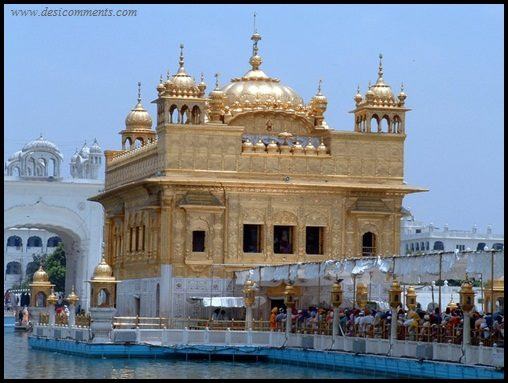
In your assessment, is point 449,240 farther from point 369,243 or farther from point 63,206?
point 369,243

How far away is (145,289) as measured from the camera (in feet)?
130

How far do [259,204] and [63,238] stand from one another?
33.1 metres

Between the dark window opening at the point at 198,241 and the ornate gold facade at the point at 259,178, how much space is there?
1.4 inches

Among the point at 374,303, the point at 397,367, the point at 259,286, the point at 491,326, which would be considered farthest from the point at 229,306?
the point at 491,326

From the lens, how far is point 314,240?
1560 inches

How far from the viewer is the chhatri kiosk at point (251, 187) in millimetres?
38219

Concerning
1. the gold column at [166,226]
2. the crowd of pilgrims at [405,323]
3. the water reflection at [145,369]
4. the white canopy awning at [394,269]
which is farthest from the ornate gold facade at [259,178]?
the water reflection at [145,369]

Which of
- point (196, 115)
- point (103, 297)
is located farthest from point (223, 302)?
point (196, 115)

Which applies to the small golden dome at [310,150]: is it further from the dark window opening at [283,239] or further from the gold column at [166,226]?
the gold column at [166,226]

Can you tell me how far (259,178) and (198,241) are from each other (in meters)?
2.25

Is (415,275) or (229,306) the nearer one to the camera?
(415,275)

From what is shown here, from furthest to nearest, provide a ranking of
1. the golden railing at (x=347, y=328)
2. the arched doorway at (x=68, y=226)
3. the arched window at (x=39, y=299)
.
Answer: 1. the arched doorway at (x=68, y=226)
2. the arched window at (x=39, y=299)
3. the golden railing at (x=347, y=328)

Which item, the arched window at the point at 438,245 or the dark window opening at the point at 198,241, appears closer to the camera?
the dark window opening at the point at 198,241

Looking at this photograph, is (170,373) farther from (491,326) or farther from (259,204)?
(259,204)
